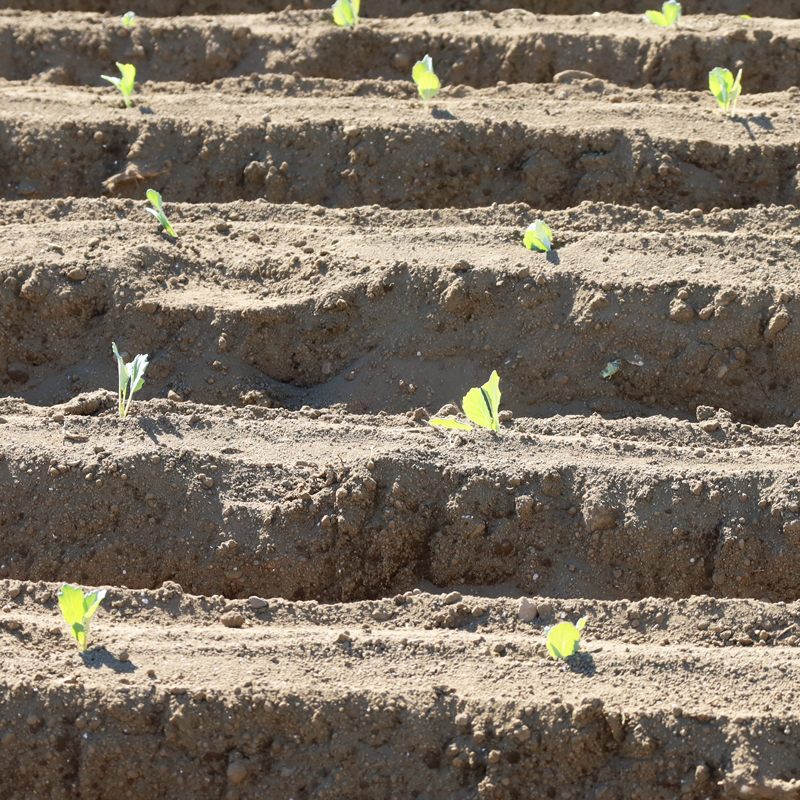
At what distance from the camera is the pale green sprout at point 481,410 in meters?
4.01

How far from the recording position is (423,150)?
5.69 metres

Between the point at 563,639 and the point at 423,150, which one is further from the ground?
the point at 423,150

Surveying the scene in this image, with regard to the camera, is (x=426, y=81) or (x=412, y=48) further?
(x=412, y=48)

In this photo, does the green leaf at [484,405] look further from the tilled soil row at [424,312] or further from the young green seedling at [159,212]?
the young green seedling at [159,212]

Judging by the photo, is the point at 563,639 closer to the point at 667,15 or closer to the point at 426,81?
the point at 426,81

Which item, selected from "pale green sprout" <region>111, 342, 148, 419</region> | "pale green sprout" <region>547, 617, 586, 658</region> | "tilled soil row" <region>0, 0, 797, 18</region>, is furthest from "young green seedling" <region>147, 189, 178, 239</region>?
"pale green sprout" <region>547, 617, 586, 658</region>

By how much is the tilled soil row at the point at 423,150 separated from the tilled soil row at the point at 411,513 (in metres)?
1.91

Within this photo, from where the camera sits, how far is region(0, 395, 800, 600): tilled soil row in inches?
149

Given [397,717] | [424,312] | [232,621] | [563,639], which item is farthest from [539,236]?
[397,717]

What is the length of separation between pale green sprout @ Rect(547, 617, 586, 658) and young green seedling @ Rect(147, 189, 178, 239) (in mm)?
2822

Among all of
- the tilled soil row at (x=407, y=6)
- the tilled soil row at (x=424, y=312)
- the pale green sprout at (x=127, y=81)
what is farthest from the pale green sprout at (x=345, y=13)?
the tilled soil row at (x=424, y=312)

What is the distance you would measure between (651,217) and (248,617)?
2.76 metres

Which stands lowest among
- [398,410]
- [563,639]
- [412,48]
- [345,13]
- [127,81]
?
[563,639]

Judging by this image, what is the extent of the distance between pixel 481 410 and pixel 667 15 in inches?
144
